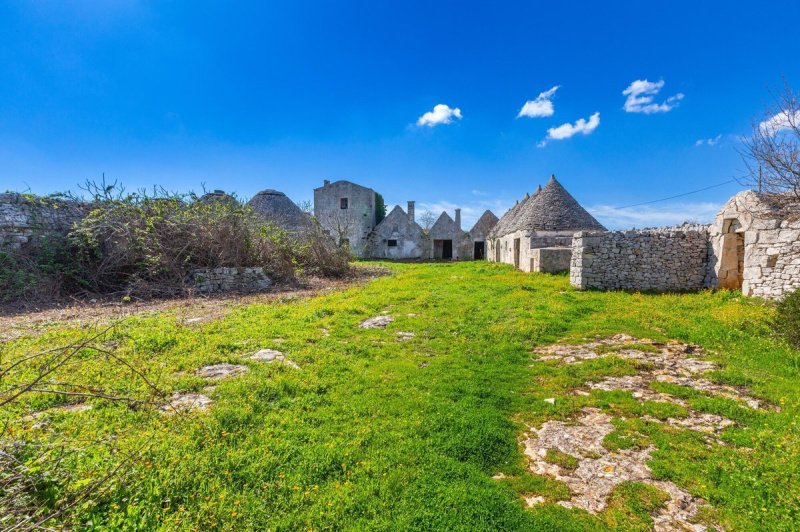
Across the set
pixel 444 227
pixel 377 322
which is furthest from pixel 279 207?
pixel 377 322

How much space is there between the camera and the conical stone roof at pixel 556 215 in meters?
18.4

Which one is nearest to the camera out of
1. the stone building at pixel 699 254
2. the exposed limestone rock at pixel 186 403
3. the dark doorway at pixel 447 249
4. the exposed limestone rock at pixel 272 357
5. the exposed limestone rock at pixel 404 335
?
the exposed limestone rock at pixel 186 403

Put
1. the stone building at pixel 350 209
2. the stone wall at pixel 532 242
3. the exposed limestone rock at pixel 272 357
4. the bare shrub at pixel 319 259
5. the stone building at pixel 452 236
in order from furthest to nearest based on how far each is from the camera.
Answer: the stone building at pixel 452 236
the stone building at pixel 350 209
the bare shrub at pixel 319 259
the stone wall at pixel 532 242
the exposed limestone rock at pixel 272 357

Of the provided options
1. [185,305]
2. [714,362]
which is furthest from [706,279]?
[185,305]

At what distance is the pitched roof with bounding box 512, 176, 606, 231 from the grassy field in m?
11.7

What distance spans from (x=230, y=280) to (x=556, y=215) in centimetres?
1648

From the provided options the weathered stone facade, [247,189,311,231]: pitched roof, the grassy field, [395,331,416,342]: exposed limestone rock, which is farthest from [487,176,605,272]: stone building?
[247,189,311,231]: pitched roof

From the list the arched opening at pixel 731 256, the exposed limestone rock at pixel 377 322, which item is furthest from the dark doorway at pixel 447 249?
the exposed limestone rock at pixel 377 322

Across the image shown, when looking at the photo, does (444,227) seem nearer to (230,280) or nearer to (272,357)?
(230,280)

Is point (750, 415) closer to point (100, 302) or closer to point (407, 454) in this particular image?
point (407, 454)

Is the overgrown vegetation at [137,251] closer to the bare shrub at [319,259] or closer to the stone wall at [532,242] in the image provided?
the bare shrub at [319,259]

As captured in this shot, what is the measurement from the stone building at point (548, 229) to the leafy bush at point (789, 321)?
30.6ft

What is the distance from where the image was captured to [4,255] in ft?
32.9

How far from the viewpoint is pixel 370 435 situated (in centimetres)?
363
